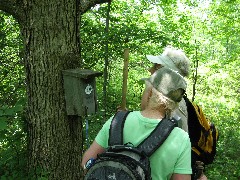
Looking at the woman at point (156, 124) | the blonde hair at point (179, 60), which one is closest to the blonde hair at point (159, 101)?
the woman at point (156, 124)

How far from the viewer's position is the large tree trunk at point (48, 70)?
2.90 m

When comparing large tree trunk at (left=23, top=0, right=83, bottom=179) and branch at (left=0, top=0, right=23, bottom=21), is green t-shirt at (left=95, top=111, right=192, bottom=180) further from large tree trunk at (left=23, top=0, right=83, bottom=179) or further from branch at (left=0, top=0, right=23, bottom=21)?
branch at (left=0, top=0, right=23, bottom=21)

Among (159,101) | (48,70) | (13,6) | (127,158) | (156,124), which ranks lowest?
(127,158)

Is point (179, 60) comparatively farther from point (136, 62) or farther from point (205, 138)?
point (136, 62)

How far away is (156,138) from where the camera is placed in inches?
62.6

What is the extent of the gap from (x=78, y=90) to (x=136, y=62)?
5.62m

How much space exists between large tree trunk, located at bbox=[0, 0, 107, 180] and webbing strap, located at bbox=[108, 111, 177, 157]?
4.72ft

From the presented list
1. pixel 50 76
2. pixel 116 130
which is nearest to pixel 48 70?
pixel 50 76

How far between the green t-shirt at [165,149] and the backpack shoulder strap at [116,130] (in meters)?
0.02

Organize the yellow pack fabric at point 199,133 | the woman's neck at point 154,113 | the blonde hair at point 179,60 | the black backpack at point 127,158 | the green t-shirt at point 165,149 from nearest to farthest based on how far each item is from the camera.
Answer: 1. the black backpack at point 127,158
2. the green t-shirt at point 165,149
3. the woman's neck at point 154,113
4. the blonde hair at point 179,60
5. the yellow pack fabric at point 199,133

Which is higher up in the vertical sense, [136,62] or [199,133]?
[136,62]

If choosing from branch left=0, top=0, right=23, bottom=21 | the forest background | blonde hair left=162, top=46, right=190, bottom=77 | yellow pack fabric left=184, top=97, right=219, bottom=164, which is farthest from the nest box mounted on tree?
yellow pack fabric left=184, top=97, right=219, bottom=164

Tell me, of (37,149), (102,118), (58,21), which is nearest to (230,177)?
(102,118)

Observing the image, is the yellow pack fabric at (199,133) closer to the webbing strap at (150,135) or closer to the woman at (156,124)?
the woman at (156,124)
